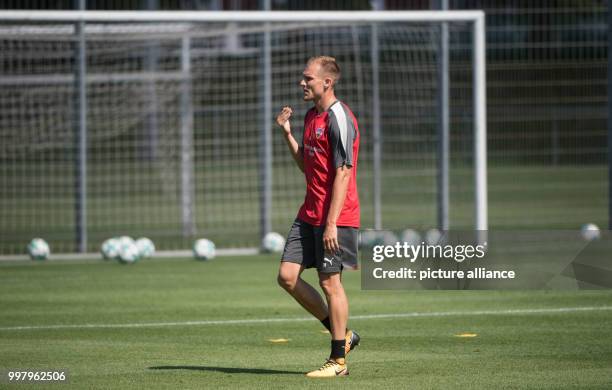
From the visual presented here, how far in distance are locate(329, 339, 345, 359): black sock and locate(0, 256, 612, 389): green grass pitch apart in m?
0.17

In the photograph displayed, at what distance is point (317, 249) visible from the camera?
814cm

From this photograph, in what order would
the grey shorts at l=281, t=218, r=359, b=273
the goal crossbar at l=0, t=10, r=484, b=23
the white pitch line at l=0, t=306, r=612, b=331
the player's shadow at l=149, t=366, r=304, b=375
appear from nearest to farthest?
the grey shorts at l=281, t=218, r=359, b=273 → the player's shadow at l=149, t=366, r=304, b=375 → the white pitch line at l=0, t=306, r=612, b=331 → the goal crossbar at l=0, t=10, r=484, b=23

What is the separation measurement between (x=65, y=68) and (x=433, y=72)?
20.3 ft

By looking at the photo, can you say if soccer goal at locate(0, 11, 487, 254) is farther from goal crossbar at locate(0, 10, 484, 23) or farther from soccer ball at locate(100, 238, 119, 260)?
soccer ball at locate(100, 238, 119, 260)

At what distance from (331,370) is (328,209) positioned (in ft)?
3.33

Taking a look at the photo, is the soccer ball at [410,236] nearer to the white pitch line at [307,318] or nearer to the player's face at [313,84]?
the white pitch line at [307,318]

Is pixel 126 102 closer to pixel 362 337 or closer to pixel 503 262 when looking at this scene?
pixel 503 262

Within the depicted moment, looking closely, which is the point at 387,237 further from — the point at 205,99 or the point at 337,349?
the point at 337,349

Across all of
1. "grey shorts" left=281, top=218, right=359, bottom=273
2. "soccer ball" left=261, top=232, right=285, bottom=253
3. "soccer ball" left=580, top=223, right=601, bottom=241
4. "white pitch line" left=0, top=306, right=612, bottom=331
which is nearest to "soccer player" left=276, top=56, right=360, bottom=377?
"grey shorts" left=281, top=218, right=359, bottom=273

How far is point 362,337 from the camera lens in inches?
392

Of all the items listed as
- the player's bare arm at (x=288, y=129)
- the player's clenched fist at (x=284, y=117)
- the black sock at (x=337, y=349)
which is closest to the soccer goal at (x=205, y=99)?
the player's bare arm at (x=288, y=129)

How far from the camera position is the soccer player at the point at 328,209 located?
315 inches

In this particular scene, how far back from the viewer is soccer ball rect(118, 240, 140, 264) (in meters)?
16.2

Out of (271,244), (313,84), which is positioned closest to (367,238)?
(271,244)
